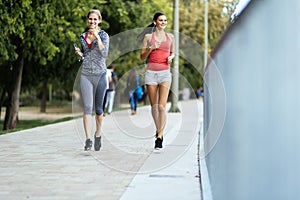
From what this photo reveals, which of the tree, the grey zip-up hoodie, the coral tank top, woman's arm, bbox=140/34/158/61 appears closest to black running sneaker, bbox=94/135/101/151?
the grey zip-up hoodie

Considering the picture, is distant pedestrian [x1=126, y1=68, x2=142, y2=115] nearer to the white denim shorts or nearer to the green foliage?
the green foliage

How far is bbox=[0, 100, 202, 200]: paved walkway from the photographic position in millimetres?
4379

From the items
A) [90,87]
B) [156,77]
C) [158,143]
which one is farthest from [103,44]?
[158,143]

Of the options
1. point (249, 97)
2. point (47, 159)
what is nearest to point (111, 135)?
point (47, 159)

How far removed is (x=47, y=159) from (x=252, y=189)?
187 inches

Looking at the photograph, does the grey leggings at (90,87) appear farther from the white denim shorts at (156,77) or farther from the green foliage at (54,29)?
the green foliage at (54,29)

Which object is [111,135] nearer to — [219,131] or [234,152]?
[219,131]

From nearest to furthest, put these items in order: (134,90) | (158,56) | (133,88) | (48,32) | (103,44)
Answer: (103,44)
(158,56)
(48,32)
(134,90)
(133,88)

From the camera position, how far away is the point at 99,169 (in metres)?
5.68

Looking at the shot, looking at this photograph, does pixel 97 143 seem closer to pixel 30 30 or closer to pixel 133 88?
pixel 30 30

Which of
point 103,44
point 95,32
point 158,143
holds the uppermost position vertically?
point 95,32

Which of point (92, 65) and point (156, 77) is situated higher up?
point (92, 65)

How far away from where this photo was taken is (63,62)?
17.8 m

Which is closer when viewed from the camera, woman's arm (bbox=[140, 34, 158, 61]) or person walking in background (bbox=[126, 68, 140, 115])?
woman's arm (bbox=[140, 34, 158, 61])
